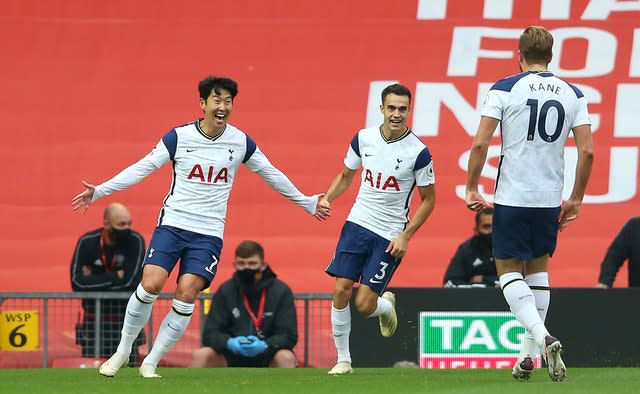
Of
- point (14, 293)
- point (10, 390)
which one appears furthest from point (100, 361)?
→ point (10, 390)

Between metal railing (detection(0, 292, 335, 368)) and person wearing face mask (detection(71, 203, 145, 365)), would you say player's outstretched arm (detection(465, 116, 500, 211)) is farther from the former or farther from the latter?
person wearing face mask (detection(71, 203, 145, 365))

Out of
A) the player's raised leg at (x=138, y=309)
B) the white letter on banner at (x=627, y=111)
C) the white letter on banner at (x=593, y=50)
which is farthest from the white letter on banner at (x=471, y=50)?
the player's raised leg at (x=138, y=309)

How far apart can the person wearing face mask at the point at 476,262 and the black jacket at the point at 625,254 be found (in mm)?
975

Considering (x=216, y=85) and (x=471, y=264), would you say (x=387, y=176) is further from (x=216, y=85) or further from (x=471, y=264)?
(x=471, y=264)

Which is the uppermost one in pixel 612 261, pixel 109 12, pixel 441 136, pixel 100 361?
pixel 109 12

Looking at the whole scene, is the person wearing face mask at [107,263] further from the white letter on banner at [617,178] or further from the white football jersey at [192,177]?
the white letter on banner at [617,178]

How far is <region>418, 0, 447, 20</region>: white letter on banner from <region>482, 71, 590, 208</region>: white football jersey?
5.70m

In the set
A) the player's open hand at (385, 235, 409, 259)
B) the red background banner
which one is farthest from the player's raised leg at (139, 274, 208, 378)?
the red background banner

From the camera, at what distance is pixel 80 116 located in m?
14.8

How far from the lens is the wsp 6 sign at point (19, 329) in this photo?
1314 cm

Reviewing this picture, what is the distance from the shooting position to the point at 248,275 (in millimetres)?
13016

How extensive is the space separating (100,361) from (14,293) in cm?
97

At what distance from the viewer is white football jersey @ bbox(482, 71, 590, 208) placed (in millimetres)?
9344

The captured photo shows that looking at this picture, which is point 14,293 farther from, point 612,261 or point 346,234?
point 612,261
